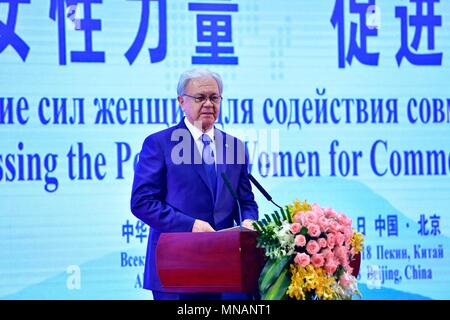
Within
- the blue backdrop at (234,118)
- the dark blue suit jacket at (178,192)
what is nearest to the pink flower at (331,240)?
the dark blue suit jacket at (178,192)

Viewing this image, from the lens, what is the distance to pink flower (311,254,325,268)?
295 cm

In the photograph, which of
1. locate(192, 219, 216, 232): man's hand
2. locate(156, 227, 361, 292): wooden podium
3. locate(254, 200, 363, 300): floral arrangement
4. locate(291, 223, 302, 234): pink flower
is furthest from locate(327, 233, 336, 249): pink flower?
locate(192, 219, 216, 232): man's hand

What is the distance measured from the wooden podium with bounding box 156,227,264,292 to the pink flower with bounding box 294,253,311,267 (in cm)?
16

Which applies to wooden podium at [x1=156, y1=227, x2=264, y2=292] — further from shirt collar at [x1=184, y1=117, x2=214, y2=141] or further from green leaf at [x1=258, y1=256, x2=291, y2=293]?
shirt collar at [x1=184, y1=117, x2=214, y2=141]

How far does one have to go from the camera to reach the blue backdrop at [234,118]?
4238 mm

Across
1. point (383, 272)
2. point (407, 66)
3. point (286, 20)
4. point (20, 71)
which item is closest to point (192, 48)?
point (286, 20)

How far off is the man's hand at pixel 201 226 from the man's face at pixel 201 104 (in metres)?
0.59

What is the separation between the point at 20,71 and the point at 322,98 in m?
1.54

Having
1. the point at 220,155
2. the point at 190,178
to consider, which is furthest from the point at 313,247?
the point at 220,155

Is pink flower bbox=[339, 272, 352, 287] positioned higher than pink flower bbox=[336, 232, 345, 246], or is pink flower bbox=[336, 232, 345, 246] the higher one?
pink flower bbox=[336, 232, 345, 246]

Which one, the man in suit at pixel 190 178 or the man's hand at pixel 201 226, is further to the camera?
the man in suit at pixel 190 178

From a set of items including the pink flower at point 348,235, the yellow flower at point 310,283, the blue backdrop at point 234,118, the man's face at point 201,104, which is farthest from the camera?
the blue backdrop at point 234,118

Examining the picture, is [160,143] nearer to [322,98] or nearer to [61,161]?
[61,161]

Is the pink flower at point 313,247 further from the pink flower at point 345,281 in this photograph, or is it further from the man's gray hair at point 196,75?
the man's gray hair at point 196,75
